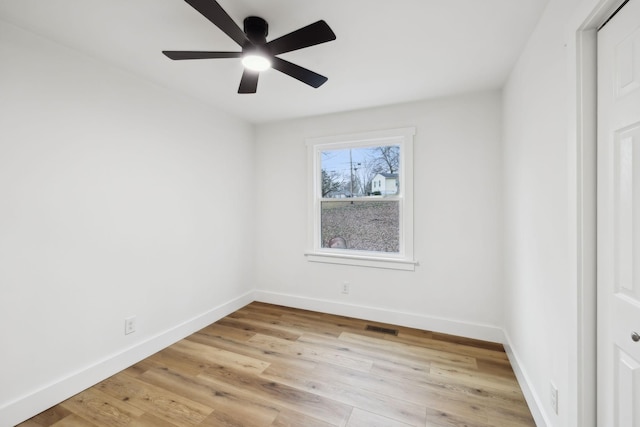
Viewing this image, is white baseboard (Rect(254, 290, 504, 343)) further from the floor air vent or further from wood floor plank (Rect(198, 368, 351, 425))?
wood floor plank (Rect(198, 368, 351, 425))

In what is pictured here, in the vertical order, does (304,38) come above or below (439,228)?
above

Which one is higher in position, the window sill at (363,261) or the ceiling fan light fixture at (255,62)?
the ceiling fan light fixture at (255,62)

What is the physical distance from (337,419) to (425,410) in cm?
57

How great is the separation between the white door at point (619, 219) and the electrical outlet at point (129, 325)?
2.95 meters

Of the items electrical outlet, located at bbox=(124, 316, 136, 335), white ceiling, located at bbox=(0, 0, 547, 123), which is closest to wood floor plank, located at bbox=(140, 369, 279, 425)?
electrical outlet, located at bbox=(124, 316, 136, 335)

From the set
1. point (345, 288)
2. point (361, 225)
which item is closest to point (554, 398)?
point (345, 288)

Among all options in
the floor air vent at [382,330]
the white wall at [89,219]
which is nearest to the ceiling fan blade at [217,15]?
the white wall at [89,219]

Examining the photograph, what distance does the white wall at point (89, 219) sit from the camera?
1658 mm

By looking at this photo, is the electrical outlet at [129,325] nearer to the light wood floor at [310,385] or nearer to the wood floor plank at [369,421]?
the light wood floor at [310,385]

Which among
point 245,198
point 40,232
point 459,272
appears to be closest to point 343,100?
point 245,198

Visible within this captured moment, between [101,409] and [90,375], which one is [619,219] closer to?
[101,409]

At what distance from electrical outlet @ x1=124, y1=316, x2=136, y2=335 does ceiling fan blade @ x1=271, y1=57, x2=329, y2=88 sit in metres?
2.28

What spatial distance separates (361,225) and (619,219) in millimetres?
2344

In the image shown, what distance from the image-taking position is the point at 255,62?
5.38 ft
